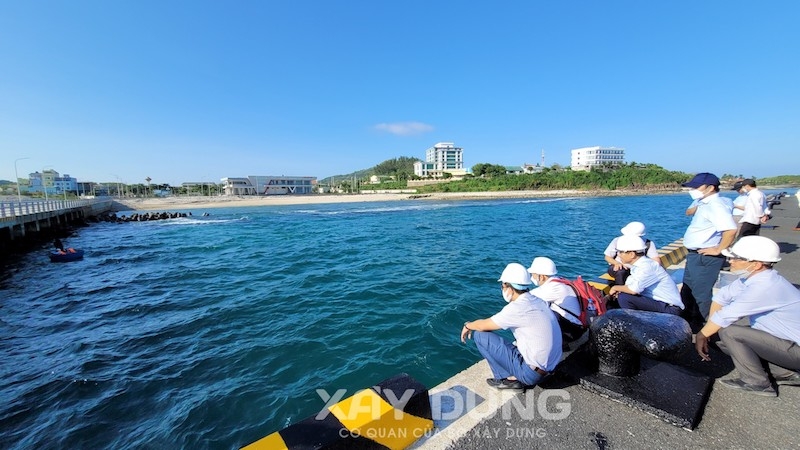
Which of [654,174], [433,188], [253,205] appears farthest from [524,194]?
[253,205]

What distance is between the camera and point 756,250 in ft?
9.69

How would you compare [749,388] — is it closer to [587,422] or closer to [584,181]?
[587,422]

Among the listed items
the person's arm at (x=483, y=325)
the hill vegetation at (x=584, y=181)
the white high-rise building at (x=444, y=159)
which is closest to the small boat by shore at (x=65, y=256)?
the person's arm at (x=483, y=325)

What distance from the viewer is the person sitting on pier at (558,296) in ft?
13.0

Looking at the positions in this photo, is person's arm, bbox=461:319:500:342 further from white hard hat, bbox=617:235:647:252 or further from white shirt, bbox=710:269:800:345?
white hard hat, bbox=617:235:647:252

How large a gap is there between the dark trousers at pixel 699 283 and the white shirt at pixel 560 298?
2.21 meters

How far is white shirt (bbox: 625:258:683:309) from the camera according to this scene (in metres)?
4.22

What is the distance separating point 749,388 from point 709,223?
8.00ft

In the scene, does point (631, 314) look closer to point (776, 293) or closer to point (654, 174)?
point (776, 293)

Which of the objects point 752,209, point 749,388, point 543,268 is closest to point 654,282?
point 749,388

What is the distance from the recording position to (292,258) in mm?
16469

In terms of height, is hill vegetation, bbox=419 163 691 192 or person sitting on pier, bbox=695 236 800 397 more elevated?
hill vegetation, bbox=419 163 691 192

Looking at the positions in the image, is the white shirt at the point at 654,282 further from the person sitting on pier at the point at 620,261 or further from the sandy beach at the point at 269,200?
the sandy beach at the point at 269,200

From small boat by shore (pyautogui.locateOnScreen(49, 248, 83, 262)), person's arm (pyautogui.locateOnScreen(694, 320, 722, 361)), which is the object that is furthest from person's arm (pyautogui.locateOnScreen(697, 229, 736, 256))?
small boat by shore (pyautogui.locateOnScreen(49, 248, 83, 262))
